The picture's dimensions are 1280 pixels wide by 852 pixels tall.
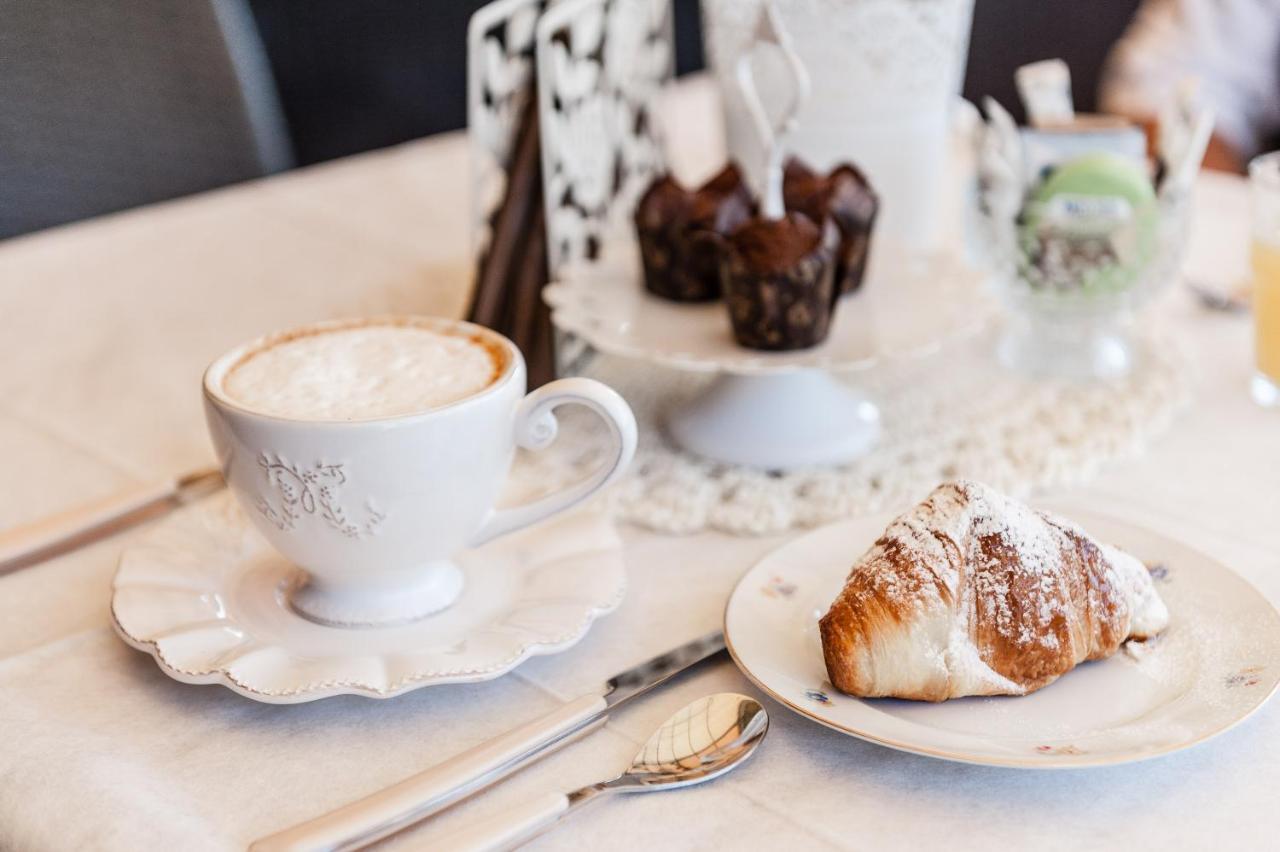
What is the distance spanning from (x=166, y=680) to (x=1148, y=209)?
2.62 ft

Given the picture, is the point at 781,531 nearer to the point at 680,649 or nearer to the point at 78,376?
the point at 680,649

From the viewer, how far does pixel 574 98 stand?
105 centimetres

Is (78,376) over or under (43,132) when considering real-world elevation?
under

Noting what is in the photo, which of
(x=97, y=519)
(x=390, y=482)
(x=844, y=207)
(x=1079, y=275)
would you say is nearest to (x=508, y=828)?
(x=390, y=482)

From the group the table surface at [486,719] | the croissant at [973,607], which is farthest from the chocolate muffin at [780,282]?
the croissant at [973,607]

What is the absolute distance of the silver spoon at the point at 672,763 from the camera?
516 mm

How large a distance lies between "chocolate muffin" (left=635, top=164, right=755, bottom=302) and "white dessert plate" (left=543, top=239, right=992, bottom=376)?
0.02m

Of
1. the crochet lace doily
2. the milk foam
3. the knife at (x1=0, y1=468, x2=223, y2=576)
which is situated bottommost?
the knife at (x1=0, y1=468, x2=223, y2=576)

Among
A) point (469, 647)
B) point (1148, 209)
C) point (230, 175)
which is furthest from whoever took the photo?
point (230, 175)

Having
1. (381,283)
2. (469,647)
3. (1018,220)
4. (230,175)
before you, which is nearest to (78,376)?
(381,283)

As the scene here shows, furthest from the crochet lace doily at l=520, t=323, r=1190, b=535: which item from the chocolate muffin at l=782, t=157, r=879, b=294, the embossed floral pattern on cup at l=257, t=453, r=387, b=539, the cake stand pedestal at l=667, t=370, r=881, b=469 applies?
the embossed floral pattern on cup at l=257, t=453, r=387, b=539

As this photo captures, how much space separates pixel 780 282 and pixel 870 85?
0.36 meters

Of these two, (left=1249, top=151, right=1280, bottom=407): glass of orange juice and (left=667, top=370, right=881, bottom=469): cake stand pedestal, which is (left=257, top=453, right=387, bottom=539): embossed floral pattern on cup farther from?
(left=1249, top=151, right=1280, bottom=407): glass of orange juice

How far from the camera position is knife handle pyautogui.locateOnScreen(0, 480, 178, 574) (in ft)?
2.60
